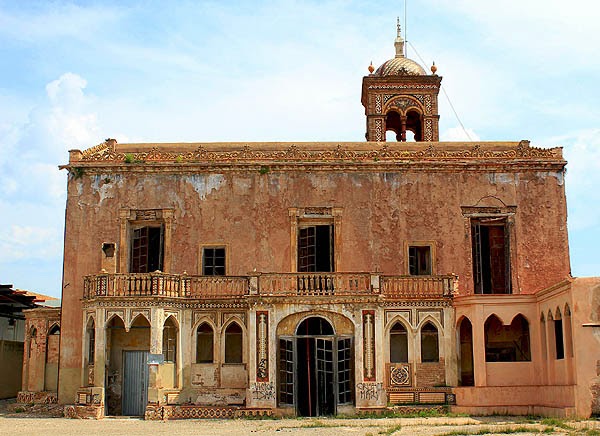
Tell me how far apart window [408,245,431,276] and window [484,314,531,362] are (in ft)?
8.89

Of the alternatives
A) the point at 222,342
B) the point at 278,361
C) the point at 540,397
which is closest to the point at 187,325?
the point at 222,342

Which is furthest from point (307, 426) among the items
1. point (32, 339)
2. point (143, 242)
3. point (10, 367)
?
point (10, 367)

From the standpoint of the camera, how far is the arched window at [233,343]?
25.6 metres

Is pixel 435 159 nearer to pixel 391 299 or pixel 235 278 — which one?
pixel 391 299

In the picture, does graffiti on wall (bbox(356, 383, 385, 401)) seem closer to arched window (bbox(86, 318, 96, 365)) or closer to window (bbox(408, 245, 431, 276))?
window (bbox(408, 245, 431, 276))

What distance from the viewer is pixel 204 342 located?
25609 mm

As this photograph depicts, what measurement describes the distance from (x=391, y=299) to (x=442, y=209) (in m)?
3.74

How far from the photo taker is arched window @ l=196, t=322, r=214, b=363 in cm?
2554

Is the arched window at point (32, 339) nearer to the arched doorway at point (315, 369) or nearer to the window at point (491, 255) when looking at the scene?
the arched doorway at point (315, 369)

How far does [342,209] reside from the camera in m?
26.8

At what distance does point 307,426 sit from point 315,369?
360 centimetres

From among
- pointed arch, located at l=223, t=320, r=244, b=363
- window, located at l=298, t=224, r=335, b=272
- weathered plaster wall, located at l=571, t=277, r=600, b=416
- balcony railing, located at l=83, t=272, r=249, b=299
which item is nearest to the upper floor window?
balcony railing, located at l=83, t=272, r=249, b=299

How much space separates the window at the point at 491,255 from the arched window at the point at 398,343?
3.10 meters

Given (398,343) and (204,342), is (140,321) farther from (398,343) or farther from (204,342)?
(398,343)
